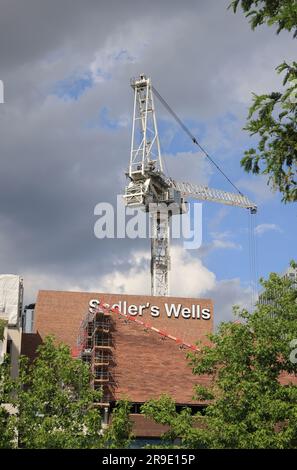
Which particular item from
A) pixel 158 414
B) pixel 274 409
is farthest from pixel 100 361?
pixel 274 409

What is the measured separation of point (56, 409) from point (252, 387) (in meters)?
9.68

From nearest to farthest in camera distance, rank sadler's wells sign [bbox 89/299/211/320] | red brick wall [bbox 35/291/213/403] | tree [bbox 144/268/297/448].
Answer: tree [bbox 144/268/297/448] < red brick wall [bbox 35/291/213/403] < sadler's wells sign [bbox 89/299/211/320]

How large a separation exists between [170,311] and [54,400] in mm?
72408

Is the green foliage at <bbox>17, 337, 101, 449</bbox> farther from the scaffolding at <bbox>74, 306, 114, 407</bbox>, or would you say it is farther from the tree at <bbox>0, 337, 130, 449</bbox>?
the scaffolding at <bbox>74, 306, 114, 407</bbox>

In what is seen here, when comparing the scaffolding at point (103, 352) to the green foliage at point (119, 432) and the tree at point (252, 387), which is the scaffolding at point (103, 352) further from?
the green foliage at point (119, 432)

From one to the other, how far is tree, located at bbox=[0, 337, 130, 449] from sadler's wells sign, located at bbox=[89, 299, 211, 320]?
6777 centimetres

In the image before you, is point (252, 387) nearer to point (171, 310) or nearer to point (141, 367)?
point (141, 367)

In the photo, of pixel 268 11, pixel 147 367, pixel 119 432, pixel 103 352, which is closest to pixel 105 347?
pixel 103 352

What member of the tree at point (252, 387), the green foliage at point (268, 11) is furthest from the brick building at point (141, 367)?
the green foliage at point (268, 11)

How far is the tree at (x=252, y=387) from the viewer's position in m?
35.3

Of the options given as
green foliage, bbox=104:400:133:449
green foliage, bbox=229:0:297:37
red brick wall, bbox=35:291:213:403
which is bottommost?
green foliage, bbox=104:400:133:449

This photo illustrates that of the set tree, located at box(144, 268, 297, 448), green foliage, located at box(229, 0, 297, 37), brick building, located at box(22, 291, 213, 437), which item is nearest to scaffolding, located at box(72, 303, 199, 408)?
brick building, located at box(22, 291, 213, 437)

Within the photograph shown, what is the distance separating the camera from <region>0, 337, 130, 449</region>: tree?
31.4m

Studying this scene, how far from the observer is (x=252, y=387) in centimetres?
3644
